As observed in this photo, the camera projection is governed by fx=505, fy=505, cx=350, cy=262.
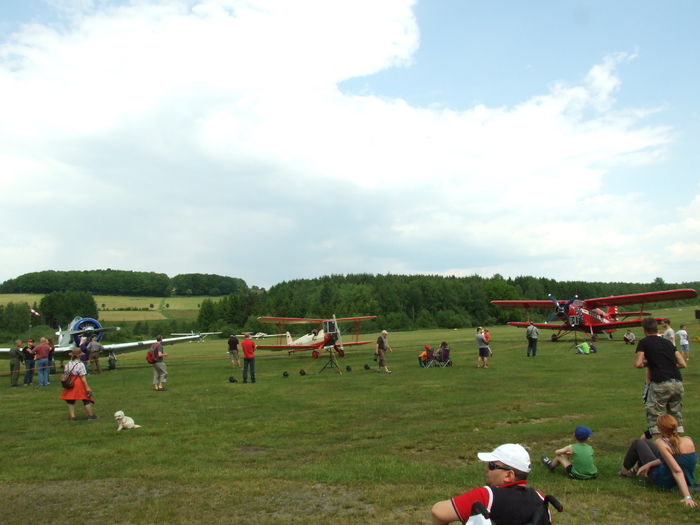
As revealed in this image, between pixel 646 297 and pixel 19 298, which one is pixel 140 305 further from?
pixel 646 297

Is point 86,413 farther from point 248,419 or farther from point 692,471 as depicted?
point 692,471

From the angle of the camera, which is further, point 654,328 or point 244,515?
point 654,328

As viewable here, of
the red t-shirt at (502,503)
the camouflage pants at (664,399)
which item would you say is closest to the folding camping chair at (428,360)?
the camouflage pants at (664,399)

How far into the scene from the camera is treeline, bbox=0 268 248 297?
371ft

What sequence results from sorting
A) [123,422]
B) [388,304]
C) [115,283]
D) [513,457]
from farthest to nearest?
[115,283], [388,304], [123,422], [513,457]

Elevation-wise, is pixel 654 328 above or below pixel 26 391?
above

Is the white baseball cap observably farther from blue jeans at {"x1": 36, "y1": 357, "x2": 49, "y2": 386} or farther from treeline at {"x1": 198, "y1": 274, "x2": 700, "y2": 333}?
treeline at {"x1": 198, "y1": 274, "x2": 700, "y2": 333}

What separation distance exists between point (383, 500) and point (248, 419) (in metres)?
6.08

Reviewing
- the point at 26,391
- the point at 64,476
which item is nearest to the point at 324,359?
the point at 26,391

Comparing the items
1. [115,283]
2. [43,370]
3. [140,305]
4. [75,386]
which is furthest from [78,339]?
[115,283]

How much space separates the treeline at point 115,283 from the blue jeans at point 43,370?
320 ft

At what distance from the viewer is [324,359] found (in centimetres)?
2866

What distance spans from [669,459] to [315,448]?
5.14 metres

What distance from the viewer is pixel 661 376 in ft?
22.8
